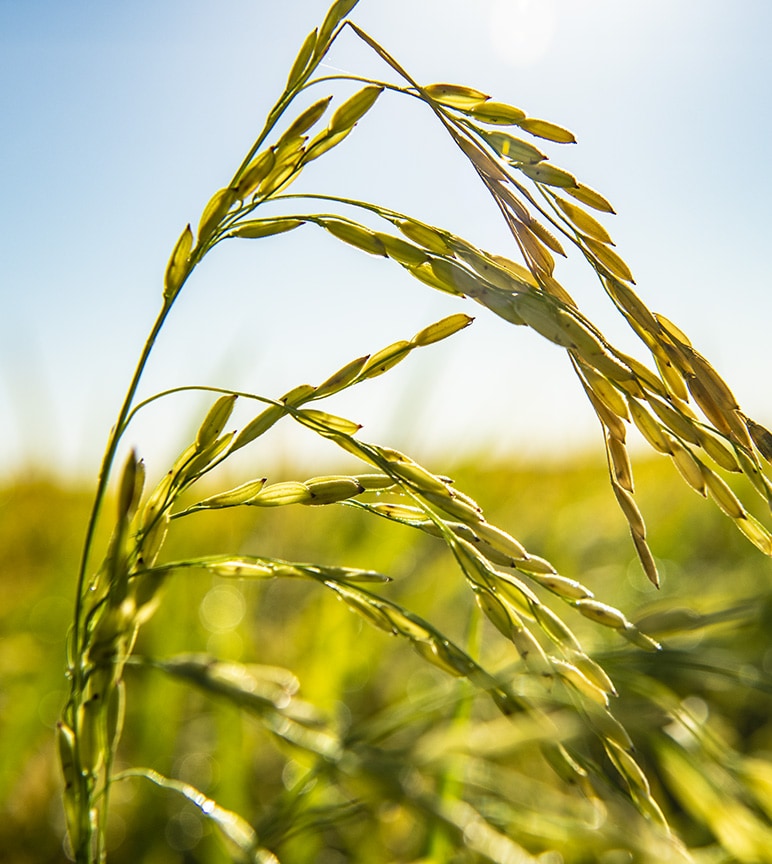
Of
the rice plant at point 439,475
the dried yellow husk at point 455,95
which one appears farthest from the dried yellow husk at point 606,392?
the dried yellow husk at point 455,95

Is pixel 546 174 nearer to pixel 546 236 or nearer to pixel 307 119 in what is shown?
pixel 546 236

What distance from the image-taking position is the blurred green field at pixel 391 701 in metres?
0.87

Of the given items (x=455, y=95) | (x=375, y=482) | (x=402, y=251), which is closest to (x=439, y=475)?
(x=375, y=482)

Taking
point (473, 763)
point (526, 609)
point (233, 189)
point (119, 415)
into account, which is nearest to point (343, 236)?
point (233, 189)

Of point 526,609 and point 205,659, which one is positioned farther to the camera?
point 205,659

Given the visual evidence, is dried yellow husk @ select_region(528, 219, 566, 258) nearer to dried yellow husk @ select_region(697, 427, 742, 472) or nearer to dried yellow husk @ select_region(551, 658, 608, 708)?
dried yellow husk @ select_region(697, 427, 742, 472)

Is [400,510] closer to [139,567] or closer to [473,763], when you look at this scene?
[139,567]

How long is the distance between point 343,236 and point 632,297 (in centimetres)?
24

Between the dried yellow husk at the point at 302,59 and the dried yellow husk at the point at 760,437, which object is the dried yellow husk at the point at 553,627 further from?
the dried yellow husk at the point at 302,59

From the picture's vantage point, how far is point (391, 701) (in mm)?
1600

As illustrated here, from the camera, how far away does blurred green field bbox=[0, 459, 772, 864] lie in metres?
0.87

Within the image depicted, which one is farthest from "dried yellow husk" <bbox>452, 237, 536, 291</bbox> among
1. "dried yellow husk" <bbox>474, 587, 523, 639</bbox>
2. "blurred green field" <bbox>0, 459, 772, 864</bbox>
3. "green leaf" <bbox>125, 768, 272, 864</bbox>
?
"green leaf" <bbox>125, 768, 272, 864</bbox>

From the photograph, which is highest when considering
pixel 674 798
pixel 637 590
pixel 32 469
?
pixel 637 590

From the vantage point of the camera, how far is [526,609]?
0.65 meters
